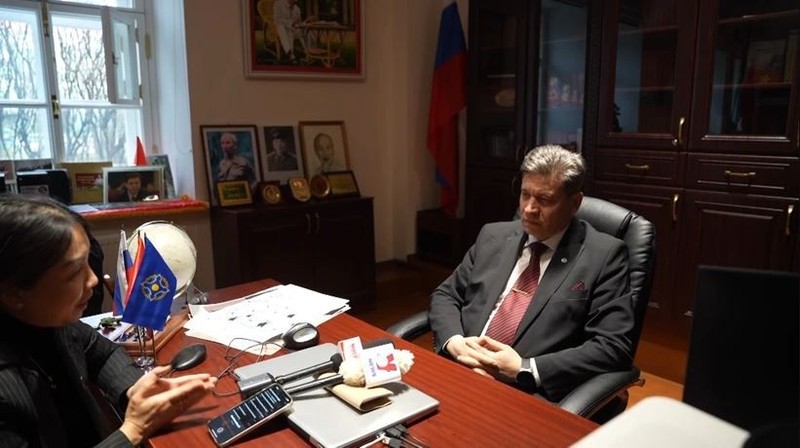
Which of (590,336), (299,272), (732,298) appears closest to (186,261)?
(590,336)

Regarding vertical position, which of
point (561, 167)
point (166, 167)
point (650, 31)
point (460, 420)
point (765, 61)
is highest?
point (650, 31)

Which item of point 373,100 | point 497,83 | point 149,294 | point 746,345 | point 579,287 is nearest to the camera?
point 746,345

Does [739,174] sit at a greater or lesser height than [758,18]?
lesser

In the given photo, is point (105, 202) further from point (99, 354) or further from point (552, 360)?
point (552, 360)

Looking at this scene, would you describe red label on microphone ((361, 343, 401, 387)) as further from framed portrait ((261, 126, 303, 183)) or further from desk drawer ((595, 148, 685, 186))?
framed portrait ((261, 126, 303, 183))

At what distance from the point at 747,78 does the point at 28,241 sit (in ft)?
8.96

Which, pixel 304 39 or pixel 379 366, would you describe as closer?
pixel 379 366

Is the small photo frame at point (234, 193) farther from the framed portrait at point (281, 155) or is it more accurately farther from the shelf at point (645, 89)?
the shelf at point (645, 89)

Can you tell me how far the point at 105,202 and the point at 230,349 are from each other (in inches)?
83.4

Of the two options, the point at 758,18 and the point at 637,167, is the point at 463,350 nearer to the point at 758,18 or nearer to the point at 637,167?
the point at 637,167

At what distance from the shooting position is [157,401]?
3.50 feet

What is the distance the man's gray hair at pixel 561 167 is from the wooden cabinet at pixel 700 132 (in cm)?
123

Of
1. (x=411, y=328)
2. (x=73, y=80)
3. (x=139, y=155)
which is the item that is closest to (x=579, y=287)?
(x=411, y=328)

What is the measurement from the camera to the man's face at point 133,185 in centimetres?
317
